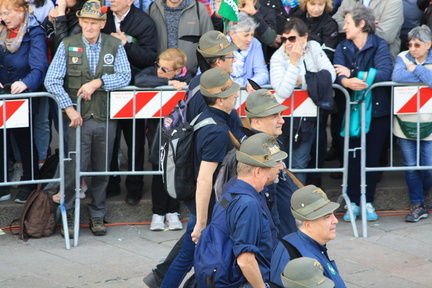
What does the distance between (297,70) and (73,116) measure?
7.71 feet

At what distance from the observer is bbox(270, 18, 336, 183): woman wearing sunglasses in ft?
27.7

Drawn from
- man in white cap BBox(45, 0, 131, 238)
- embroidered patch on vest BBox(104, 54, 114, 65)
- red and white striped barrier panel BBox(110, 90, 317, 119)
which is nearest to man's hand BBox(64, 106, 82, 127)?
man in white cap BBox(45, 0, 131, 238)

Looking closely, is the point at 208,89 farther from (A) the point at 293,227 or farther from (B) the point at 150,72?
(B) the point at 150,72

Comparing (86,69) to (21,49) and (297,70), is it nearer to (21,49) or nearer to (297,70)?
(21,49)

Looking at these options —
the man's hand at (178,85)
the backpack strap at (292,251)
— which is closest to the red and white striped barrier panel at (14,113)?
the man's hand at (178,85)

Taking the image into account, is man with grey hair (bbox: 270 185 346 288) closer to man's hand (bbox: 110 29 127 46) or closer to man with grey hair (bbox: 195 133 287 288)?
man with grey hair (bbox: 195 133 287 288)

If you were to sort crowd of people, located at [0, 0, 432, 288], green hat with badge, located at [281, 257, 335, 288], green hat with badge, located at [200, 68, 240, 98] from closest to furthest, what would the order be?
green hat with badge, located at [281, 257, 335, 288] → green hat with badge, located at [200, 68, 240, 98] → crowd of people, located at [0, 0, 432, 288]

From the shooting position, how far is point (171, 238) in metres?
8.42

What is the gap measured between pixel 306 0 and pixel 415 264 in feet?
10.6

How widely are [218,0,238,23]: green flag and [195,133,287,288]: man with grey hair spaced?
10.5 ft

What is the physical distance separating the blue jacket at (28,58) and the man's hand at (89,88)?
1.76 feet

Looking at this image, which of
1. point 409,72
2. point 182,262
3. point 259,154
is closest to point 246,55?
point 409,72

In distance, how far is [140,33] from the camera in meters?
8.85

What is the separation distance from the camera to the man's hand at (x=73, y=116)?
8.16 meters
